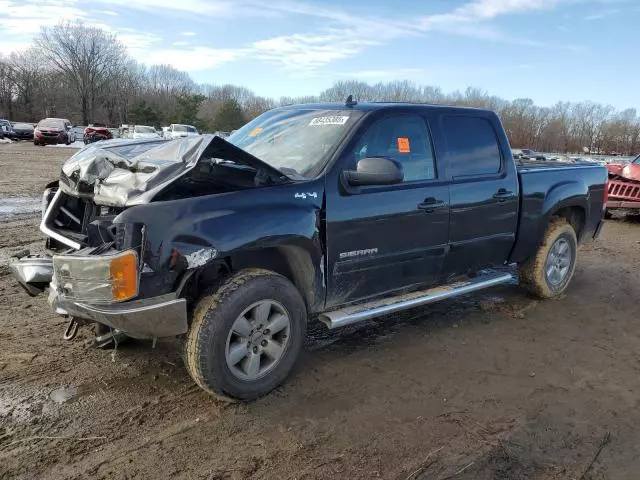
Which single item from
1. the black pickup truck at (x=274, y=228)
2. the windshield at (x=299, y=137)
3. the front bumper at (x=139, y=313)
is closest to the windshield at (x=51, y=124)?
the black pickup truck at (x=274, y=228)

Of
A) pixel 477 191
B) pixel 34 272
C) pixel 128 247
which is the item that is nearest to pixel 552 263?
pixel 477 191

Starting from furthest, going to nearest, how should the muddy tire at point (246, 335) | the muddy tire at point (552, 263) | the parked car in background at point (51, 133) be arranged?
1. the parked car in background at point (51, 133)
2. the muddy tire at point (552, 263)
3. the muddy tire at point (246, 335)

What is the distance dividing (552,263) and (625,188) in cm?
704

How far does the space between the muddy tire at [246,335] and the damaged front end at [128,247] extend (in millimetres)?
191

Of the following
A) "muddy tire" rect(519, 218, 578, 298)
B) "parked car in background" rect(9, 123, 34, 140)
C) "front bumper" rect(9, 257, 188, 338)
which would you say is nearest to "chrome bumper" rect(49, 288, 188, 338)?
"front bumper" rect(9, 257, 188, 338)

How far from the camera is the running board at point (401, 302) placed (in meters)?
3.66

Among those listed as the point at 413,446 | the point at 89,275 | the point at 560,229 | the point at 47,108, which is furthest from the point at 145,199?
the point at 47,108

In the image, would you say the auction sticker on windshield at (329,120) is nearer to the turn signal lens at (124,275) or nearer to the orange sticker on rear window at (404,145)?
the orange sticker on rear window at (404,145)

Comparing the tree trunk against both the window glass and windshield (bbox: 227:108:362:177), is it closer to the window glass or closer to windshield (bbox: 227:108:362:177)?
windshield (bbox: 227:108:362:177)

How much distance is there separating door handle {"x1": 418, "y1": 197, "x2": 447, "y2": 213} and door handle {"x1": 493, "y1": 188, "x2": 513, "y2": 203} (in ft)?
2.60

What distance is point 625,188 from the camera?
11289 mm

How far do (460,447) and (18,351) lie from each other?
3.21 meters

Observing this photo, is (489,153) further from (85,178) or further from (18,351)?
(18,351)

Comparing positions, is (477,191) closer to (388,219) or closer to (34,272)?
(388,219)
